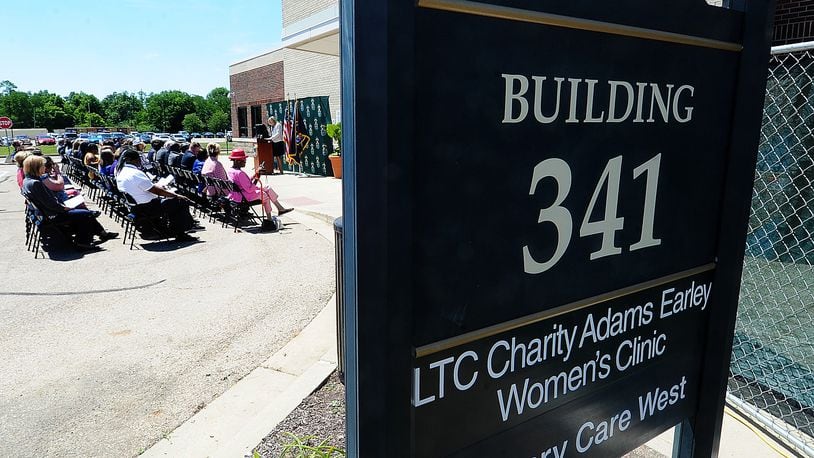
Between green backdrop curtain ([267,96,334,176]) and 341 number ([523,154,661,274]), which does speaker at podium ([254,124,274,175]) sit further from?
341 number ([523,154,661,274])

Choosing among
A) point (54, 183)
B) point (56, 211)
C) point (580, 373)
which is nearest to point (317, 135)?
point (54, 183)

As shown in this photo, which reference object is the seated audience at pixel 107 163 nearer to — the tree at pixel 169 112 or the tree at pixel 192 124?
the tree at pixel 192 124

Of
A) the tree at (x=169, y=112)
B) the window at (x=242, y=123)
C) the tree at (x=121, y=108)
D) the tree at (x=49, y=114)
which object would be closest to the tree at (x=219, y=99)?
the tree at (x=169, y=112)

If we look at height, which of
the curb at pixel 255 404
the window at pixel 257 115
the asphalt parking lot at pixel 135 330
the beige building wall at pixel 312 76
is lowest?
the asphalt parking lot at pixel 135 330

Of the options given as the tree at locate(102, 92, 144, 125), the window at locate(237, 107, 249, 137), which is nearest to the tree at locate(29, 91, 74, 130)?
the tree at locate(102, 92, 144, 125)

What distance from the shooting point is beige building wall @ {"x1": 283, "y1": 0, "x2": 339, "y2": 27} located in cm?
1942

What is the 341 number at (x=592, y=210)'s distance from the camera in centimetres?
132

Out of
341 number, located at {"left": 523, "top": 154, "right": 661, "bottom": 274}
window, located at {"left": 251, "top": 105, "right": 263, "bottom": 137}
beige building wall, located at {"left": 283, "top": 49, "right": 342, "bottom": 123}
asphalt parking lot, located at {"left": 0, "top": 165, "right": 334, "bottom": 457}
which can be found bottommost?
asphalt parking lot, located at {"left": 0, "top": 165, "right": 334, "bottom": 457}

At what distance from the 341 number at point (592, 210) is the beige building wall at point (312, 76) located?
54.5 feet

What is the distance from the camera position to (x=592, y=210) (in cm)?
142

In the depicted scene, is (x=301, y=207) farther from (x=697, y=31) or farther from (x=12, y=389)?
(x=697, y=31)

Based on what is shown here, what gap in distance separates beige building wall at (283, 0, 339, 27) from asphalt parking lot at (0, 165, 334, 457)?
13292mm

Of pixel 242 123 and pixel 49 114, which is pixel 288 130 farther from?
pixel 49 114

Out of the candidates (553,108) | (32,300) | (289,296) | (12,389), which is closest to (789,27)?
(289,296)
